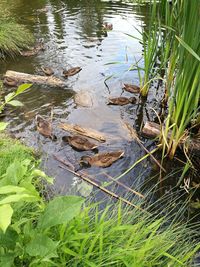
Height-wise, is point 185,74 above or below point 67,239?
above

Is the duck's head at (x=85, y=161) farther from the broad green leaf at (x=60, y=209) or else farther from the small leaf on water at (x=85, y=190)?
the broad green leaf at (x=60, y=209)

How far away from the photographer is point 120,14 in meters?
11.0

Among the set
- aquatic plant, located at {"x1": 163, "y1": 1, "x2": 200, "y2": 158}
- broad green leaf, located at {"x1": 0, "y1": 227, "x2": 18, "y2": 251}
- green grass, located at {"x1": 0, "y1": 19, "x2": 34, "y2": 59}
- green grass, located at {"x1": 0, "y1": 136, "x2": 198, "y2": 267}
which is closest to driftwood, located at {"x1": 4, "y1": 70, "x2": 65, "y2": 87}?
green grass, located at {"x1": 0, "y1": 19, "x2": 34, "y2": 59}

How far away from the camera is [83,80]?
6.75 metres

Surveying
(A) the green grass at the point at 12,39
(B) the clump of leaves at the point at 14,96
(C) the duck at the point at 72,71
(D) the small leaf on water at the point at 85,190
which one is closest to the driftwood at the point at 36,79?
(C) the duck at the point at 72,71

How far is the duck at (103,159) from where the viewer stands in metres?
4.18

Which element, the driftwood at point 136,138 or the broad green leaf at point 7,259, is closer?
the broad green leaf at point 7,259

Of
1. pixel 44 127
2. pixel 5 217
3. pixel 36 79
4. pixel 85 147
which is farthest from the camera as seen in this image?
pixel 36 79

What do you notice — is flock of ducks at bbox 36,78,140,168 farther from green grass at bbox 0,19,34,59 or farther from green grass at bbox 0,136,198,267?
green grass at bbox 0,19,34,59

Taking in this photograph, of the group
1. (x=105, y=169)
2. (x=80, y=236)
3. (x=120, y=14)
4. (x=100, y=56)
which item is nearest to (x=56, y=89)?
(x=100, y=56)

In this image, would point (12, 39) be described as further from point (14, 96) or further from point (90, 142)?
point (14, 96)

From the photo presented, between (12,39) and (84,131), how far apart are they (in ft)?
14.0

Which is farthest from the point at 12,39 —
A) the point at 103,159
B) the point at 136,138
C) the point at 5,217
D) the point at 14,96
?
the point at 5,217

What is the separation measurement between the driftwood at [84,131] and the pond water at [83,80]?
0.33ft
